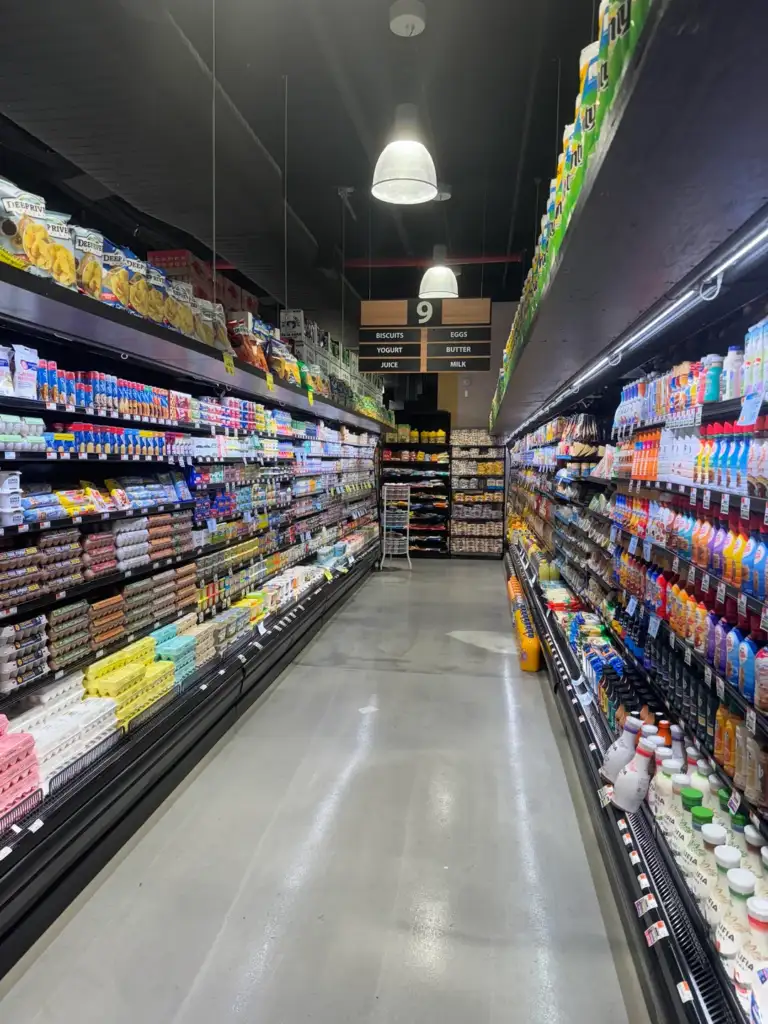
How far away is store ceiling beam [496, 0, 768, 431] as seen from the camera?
99cm

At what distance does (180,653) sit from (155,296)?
1.98m

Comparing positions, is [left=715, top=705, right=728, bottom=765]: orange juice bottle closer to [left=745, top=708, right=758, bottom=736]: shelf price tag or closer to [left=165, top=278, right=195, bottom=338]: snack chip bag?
[left=745, top=708, right=758, bottom=736]: shelf price tag

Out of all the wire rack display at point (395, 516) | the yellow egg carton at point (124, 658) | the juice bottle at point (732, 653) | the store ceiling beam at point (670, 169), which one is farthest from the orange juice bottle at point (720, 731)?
the wire rack display at point (395, 516)

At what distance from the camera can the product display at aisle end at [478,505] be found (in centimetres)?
1319

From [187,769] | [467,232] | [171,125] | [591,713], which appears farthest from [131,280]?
[467,232]

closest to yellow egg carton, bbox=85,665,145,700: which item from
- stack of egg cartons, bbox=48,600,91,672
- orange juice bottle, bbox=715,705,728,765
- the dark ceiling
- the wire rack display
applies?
stack of egg cartons, bbox=48,600,91,672

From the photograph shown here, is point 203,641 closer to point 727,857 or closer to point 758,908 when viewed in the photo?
point 727,857

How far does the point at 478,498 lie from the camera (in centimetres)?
1324

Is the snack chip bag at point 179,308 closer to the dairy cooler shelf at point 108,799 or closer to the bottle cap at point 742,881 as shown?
the dairy cooler shelf at point 108,799

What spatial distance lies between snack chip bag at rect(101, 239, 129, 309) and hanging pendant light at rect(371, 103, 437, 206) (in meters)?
1.75

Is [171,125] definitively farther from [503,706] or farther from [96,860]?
[503,706]

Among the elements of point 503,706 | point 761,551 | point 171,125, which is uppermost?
point 171,125

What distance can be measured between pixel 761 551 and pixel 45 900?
270 cm

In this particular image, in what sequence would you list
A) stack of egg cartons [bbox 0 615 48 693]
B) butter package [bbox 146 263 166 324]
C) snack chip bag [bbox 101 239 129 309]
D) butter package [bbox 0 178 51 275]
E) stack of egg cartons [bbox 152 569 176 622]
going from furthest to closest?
stack of egg cartons [bbox 152 569 176 622], butter package [bbox 146 263 166 324], snack chip bag [bbox 101 239 129 309], stack of egg cartons [bbox 0 615 48 693], butter package [bbox 0 178 51 275]
